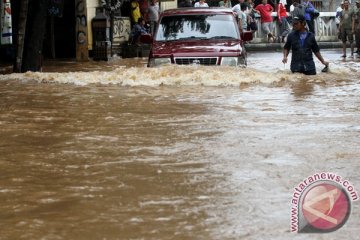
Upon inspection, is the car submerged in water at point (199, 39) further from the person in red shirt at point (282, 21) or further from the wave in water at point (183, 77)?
the person in red shirt at point (282, 21)

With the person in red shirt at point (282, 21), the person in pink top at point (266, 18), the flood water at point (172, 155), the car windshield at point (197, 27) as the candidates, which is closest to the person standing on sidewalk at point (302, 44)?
the flood water at point (172, 155)

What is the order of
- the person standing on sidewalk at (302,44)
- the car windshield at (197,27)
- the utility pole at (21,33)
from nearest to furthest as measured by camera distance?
the person standing on sidewalk at (302,44) < the car windshield at (197,27) < the utility pole at (21,33)

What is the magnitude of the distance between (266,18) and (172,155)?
70.9 ft

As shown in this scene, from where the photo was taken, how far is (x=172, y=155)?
6.91m

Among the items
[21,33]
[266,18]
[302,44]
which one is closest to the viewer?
[302,44]

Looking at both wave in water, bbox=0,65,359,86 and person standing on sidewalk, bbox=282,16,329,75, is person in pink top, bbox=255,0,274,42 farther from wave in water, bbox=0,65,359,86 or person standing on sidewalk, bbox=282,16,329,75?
person standing on sidewalk, bbox=282,16,329,75

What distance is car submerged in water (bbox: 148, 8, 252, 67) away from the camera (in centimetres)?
1291

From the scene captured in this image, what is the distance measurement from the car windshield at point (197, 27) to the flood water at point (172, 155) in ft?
2.78

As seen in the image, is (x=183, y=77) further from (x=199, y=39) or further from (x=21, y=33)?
(x=21, y=33)

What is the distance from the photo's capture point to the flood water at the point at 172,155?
4.89m

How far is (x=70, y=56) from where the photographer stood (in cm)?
2402

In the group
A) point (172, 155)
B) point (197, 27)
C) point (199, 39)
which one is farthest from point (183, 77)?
point (172, 155)

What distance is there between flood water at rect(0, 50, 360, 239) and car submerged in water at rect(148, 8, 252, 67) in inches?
9.2

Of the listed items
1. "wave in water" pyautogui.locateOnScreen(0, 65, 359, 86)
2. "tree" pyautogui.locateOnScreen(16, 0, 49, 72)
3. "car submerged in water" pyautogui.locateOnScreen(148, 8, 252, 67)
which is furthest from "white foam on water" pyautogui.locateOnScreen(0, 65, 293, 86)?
"tree" pyautogui.locateOnScreen(16, 0, 49, 72)
